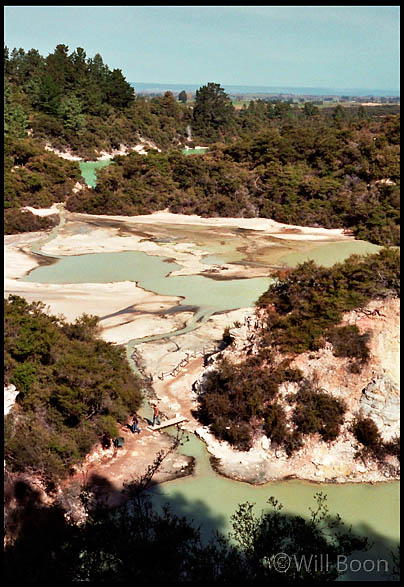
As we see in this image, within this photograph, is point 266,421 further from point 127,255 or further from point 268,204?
point 268,204

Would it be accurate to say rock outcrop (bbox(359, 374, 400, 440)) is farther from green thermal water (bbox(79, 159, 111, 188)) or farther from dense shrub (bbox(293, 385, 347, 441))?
green thermal water (bbox(79, 159, 111, 188))

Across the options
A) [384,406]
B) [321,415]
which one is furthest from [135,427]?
[384,406]

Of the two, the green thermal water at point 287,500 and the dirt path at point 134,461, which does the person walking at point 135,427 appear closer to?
the dirt path at point 134,461

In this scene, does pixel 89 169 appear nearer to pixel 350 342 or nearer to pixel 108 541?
pixel 350 342

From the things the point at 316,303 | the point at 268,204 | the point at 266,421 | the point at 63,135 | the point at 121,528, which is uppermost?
the point at 63,135

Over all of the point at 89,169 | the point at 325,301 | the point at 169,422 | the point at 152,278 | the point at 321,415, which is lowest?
the point at 169,422

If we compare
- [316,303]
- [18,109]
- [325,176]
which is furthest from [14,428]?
[18,109]
